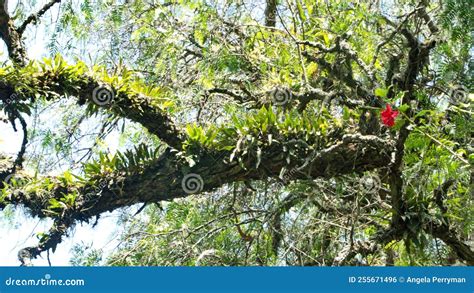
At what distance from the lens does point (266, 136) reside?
350 cm

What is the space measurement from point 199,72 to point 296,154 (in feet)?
3.45

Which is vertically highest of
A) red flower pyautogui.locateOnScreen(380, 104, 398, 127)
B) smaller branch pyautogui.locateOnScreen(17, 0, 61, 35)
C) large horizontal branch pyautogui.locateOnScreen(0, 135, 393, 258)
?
smaller branch pyautogui.locateOnScreen(17, 0, 61, 35)

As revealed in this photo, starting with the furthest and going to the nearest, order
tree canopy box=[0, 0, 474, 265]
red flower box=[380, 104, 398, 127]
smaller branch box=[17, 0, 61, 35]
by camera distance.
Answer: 1. smaller branch box=[17, 0, 61, 35]
2. tree canopy box=[0, 0, 474, 265]
3. red flower box=[380, 104, 398, 127]

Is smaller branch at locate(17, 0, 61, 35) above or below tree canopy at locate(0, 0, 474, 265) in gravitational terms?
above

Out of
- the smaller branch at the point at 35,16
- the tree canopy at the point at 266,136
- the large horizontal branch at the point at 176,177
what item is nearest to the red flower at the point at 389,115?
the tree canopy at the point at 266,136

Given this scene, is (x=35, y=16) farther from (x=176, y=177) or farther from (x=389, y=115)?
(x=389, y=115)

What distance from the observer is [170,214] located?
429 cm

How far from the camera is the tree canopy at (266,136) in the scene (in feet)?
11.0

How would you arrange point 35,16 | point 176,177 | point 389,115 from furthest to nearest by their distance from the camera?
point 35,16 → point 176,177 → point 389,115

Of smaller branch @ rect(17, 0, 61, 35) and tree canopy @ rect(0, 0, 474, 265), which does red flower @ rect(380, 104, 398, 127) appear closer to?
tree canopy @ rect(0, 0, 474, 265)

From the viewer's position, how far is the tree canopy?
3363mm

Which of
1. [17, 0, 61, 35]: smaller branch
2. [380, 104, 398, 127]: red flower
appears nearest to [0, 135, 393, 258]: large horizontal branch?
[380, 104, 398, 127]: red flower

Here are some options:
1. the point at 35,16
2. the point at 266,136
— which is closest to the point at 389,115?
the point at 266,136

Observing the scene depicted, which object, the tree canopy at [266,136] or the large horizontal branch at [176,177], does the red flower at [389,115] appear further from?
the large horizontal branch at [176,177]
